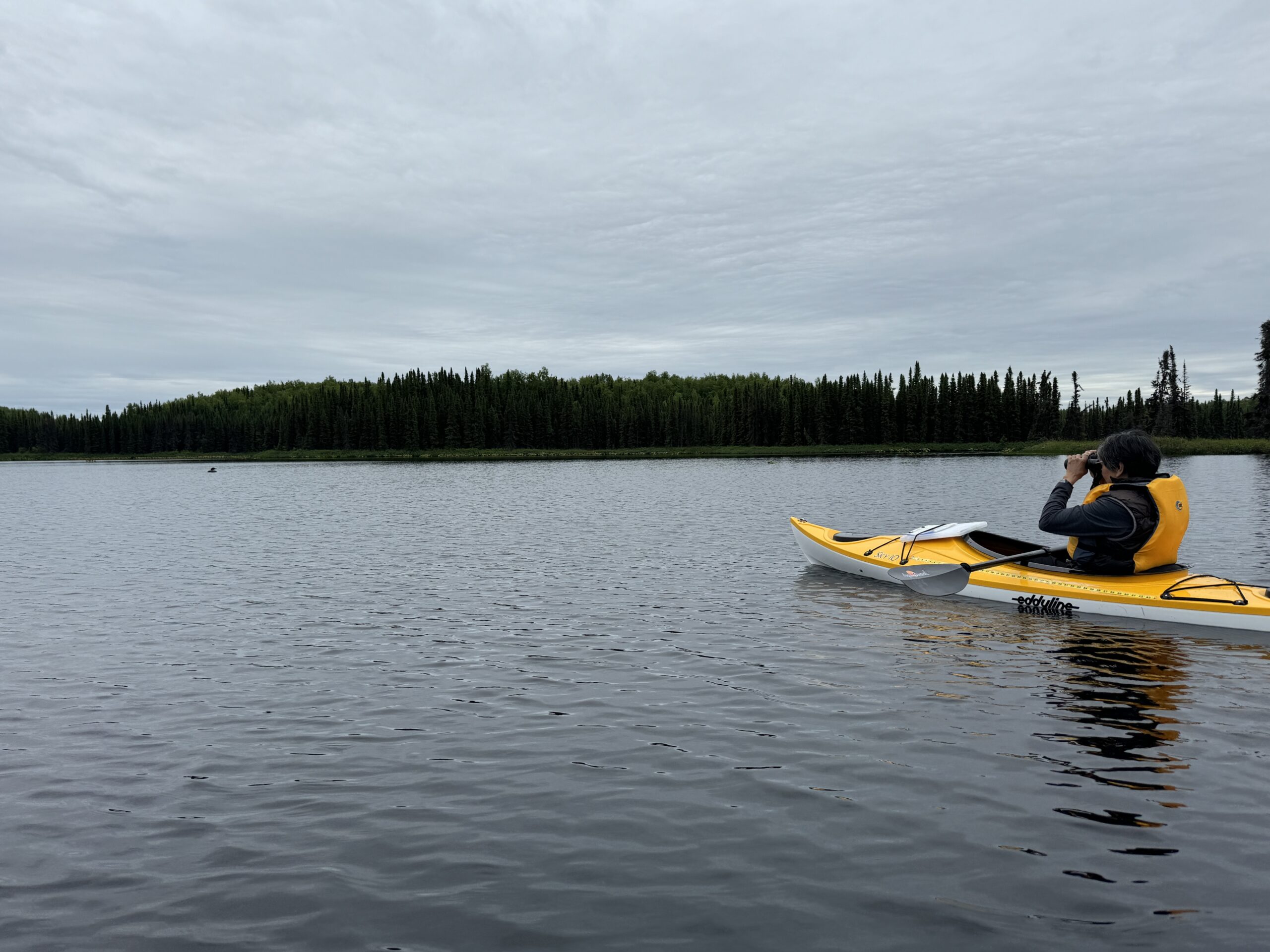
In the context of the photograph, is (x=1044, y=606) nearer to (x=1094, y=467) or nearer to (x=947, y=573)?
(x=947, y=573)

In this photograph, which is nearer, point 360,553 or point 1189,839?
point 1189,839

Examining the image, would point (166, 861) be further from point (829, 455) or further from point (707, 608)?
point (829, 455)

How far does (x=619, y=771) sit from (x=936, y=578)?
11052 millimetres

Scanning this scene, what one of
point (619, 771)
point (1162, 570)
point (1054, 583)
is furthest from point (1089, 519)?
point (619, 771)

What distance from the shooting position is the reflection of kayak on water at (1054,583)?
46.0 ft

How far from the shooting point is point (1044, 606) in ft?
51.1

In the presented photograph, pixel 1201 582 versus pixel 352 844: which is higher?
pixel 1201 582

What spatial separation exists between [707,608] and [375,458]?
153m

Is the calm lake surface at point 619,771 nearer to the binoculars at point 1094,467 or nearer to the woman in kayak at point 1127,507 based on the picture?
the woman in kayak at point 1127,507

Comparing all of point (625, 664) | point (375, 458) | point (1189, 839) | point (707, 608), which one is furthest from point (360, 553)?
point (375, 458)

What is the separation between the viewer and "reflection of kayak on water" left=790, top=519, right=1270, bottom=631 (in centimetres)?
1402

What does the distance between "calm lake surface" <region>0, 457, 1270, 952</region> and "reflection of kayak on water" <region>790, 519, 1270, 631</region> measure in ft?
1.44

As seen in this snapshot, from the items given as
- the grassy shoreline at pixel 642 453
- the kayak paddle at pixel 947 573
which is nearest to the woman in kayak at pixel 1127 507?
the kayak paddle at pixel 947 573

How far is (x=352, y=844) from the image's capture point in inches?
263
